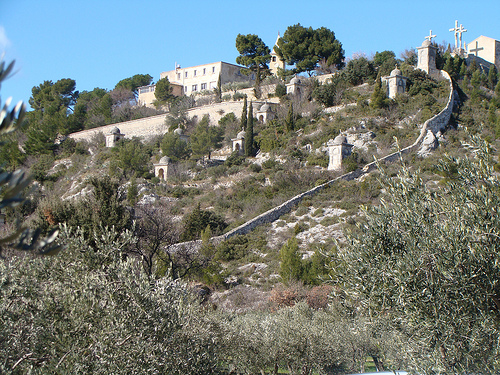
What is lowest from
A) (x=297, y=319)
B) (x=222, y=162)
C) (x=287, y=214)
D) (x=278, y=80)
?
(x=297, y=319)

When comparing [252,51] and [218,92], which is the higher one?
[252,51]

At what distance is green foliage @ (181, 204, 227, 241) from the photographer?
29484 millimetres

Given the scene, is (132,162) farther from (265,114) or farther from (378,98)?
(378,98)

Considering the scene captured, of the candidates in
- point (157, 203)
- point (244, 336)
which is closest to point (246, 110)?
point (157, 203)

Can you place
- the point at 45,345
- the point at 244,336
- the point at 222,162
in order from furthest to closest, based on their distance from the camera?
the point at 222,162, the point at 244,336, the point at 45,345

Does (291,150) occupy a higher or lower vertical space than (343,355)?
higher

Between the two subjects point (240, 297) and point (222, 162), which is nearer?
point (240, 297)

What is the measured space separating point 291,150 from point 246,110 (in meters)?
8.03

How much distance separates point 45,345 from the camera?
672 centimetres

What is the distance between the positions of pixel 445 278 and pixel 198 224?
2419cm

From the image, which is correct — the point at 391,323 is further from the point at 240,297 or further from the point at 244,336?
the point at 240,297

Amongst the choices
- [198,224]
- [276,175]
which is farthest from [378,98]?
[198,224]

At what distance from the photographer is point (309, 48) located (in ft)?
169

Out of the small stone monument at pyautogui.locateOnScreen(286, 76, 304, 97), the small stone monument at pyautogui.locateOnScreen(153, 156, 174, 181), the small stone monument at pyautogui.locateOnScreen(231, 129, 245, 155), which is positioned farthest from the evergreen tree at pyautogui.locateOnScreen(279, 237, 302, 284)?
the small stone monument at pyautogui.locateOnScreen(286, 76, 304, 97)
